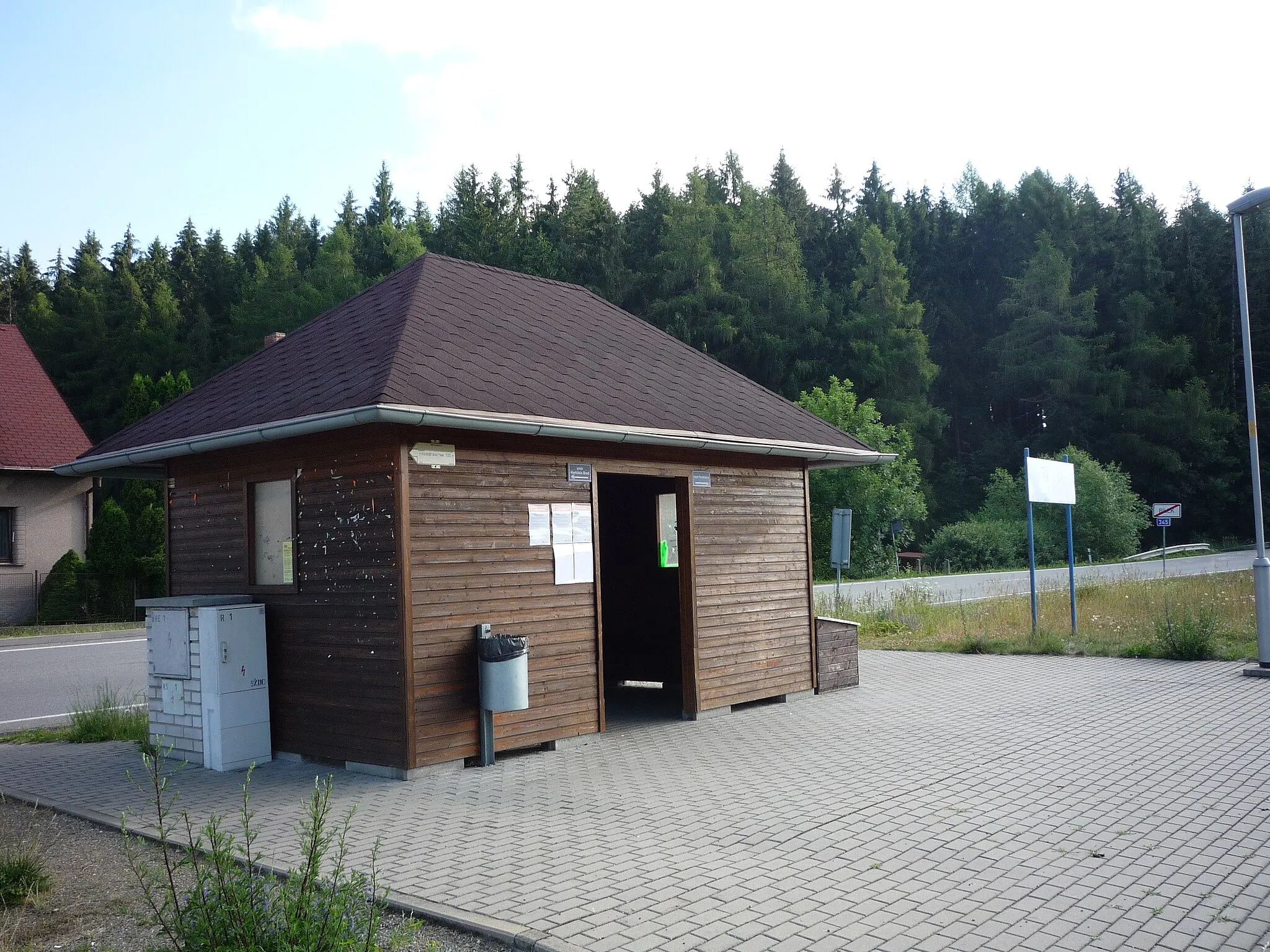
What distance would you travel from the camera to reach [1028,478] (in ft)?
53.6

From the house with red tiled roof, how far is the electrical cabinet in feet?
60.6

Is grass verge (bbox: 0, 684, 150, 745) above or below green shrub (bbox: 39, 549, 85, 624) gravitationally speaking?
below

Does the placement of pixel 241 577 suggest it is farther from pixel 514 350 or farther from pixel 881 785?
pixel 881 785

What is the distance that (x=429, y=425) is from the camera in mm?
8367

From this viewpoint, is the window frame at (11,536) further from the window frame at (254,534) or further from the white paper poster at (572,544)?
the white paper poster at (572,544)

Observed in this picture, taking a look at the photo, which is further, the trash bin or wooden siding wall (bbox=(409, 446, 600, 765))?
the trash bin

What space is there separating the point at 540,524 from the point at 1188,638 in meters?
10.3

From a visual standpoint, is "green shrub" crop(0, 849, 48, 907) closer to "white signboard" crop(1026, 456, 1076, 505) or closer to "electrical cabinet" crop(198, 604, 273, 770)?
"electrical cabinet" crop(198, 604, 273, 770)

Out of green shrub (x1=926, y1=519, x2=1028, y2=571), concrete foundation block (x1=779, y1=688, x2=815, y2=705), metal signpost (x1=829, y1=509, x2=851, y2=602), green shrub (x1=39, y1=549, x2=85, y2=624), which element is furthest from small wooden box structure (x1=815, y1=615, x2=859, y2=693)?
green shrub (x1=926, y1=519, x2=1028, y2=571)

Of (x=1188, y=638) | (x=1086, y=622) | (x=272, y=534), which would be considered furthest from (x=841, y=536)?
(x=272, y=534)

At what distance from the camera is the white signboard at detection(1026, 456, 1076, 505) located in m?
16.3

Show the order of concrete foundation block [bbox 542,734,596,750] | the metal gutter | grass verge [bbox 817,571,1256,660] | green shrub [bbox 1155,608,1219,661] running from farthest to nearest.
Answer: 1. grass verge [bbox 817,571,1256,660]
2. green shrub [bbox 1155,608,1219,661]
3. concrete foundation block [bbox 542,734,596,750]
4. the metal gutter

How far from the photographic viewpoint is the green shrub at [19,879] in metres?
5.48

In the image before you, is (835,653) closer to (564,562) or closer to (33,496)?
(564,562)
